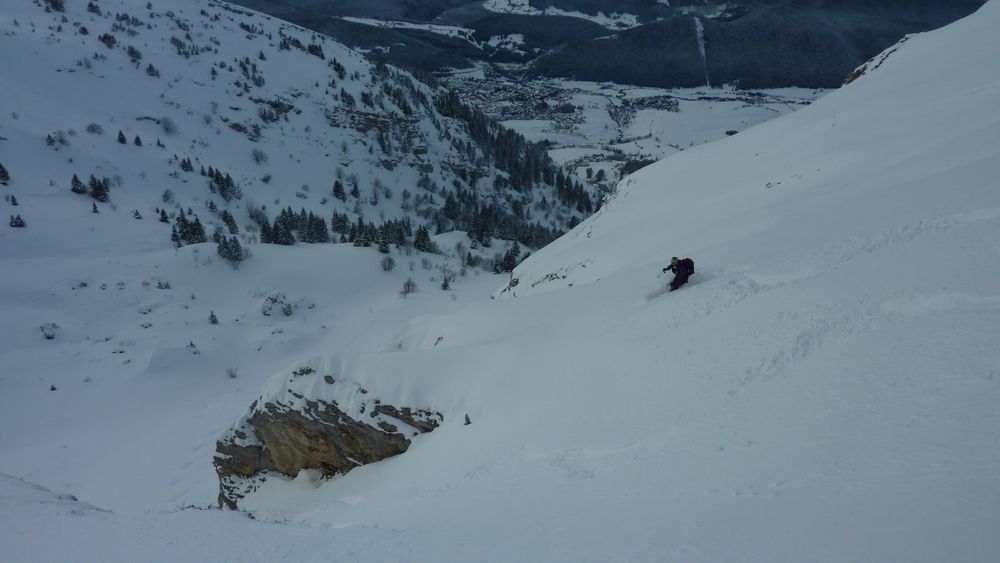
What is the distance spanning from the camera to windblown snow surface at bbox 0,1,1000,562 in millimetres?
4617

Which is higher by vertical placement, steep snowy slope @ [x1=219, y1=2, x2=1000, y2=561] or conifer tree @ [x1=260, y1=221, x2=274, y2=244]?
steep snowy slope @ [x1=219, y1=2, x2=1000, y2=561]

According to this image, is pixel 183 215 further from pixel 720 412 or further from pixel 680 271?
pixel 720 412

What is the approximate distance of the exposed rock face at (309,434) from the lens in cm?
1309

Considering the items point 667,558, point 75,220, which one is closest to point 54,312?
point 75,220

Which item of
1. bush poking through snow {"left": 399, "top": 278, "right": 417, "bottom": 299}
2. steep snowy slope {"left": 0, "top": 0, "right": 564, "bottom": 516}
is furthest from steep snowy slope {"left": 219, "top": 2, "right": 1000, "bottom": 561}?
bush poking through snow {"left": 399, "top": 278, "right": 417, "bottom": 299}

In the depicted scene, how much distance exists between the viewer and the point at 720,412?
7078 millimetres

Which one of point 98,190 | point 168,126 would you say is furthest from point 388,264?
point 168,126

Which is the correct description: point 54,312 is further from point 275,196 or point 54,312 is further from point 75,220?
point 275,196

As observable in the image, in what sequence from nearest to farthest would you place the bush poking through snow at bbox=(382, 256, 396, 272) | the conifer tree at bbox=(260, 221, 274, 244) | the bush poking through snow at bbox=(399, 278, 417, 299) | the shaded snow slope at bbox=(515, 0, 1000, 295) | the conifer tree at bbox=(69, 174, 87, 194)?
the shaded snow slope at bbox=(515, 0, 1000, 295) → the bush poking through snow at bbox=(399, 278, 417, 299) → the bush poking through snow at bbox=(382, 256, 396, 272) → the conifer tree at bbox=(260, 221, 274, 244) → the conifer tree at bbox=(69, 174, 87, 194)

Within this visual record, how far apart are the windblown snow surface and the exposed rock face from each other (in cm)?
46

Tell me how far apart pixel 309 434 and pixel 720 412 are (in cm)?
1155

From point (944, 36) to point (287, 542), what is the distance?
37.0 metres

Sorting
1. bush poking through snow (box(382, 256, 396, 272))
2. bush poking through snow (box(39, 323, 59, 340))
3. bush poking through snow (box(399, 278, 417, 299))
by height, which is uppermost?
bush poking through snow (box(382, 256, 396, 272))

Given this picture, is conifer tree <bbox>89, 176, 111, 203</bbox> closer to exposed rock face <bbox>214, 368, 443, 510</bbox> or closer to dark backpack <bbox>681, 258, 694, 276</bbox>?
exposed rock face <bbox>214, 368, 443, 510</bbox>
